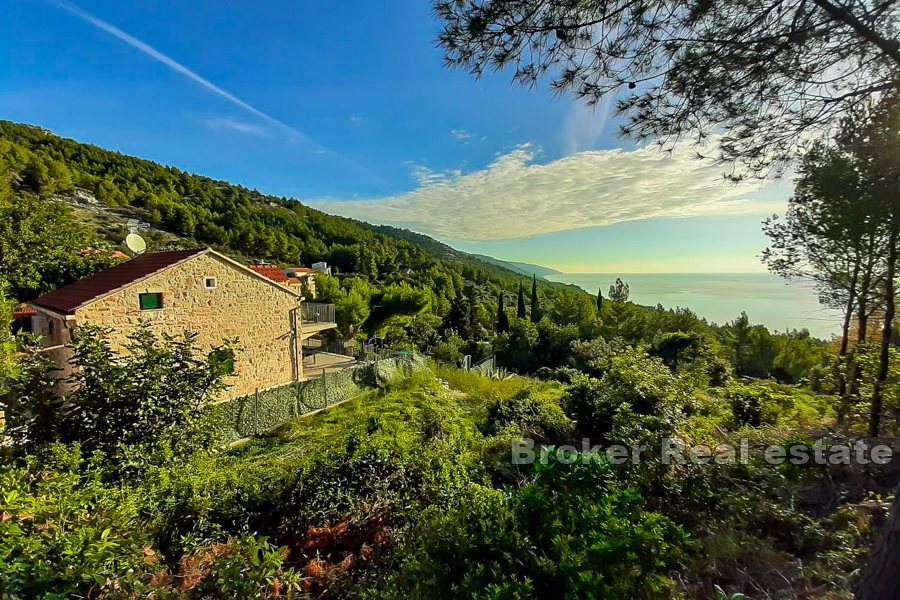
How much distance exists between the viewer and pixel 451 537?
2170 mm

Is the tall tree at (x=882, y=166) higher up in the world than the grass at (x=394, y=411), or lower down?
higher up

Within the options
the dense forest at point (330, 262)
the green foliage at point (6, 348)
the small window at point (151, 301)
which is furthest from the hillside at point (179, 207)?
the green foliage at point (6, 348)

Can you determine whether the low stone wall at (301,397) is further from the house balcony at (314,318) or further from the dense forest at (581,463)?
the dense forest at (581,463)

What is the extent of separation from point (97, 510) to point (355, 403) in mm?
9254

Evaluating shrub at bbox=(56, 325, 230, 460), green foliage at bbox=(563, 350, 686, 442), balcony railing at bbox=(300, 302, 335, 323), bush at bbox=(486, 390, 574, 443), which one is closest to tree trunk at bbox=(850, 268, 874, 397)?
green foliage at bbox=(563, 350, 686, 442)

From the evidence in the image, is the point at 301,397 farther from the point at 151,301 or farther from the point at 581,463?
the point at 581,463

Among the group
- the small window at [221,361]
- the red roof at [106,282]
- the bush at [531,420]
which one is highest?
the red roof at [106,282]

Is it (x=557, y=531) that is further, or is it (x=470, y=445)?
(x=470, y=445)

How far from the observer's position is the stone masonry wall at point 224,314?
345 inches

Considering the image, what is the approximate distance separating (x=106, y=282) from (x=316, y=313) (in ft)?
23.5

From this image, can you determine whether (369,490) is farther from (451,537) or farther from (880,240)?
(880,240)

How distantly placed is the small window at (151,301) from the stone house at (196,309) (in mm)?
16

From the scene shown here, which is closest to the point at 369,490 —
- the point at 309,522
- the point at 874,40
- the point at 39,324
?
the point at 309,522

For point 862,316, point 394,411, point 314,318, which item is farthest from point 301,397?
point 862,316
